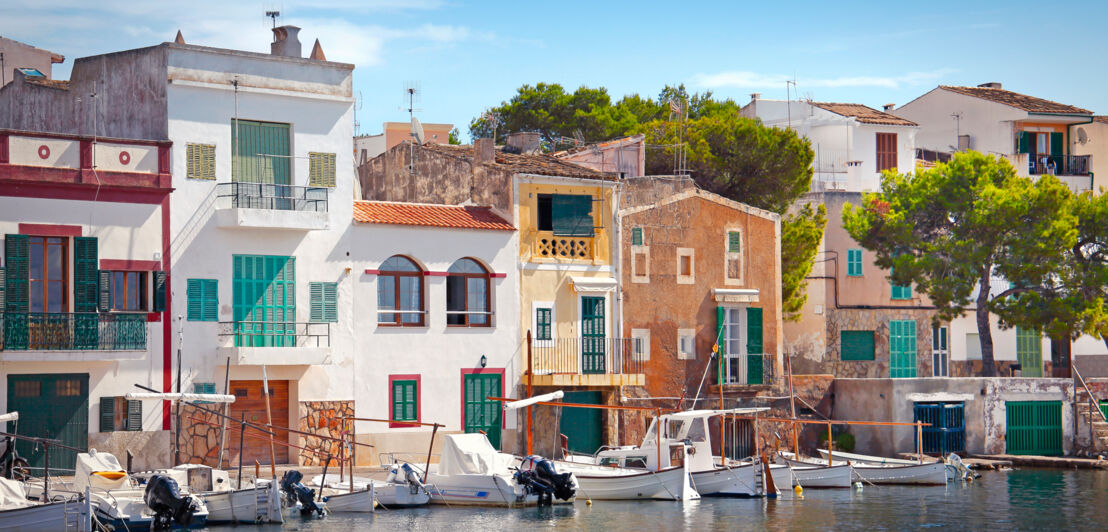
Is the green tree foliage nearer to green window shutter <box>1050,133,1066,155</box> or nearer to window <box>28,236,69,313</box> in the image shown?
green window shutter <box>1050,133,1066,155</box>

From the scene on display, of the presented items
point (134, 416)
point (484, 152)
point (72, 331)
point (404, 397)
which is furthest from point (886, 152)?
point (72, 331)

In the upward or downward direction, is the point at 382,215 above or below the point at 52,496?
above

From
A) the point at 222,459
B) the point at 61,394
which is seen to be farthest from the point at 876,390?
the point at 61,394

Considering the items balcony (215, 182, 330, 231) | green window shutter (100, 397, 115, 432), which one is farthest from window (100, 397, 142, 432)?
balcony (215, 182, 330, 231)

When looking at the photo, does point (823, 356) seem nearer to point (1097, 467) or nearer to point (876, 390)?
point (876, 390)

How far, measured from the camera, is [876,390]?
4859 cm

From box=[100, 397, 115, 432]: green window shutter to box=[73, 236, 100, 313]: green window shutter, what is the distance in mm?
2130

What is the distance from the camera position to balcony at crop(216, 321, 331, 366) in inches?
1458

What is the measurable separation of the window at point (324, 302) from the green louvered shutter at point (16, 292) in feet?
23.4

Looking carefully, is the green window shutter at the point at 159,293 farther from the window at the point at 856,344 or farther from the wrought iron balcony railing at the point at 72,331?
the window at the point at 856,344

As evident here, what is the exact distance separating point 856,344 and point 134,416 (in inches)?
1079

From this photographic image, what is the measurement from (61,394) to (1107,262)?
117ft

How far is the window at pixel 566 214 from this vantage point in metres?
43.8

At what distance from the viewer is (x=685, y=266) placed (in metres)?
46.2
